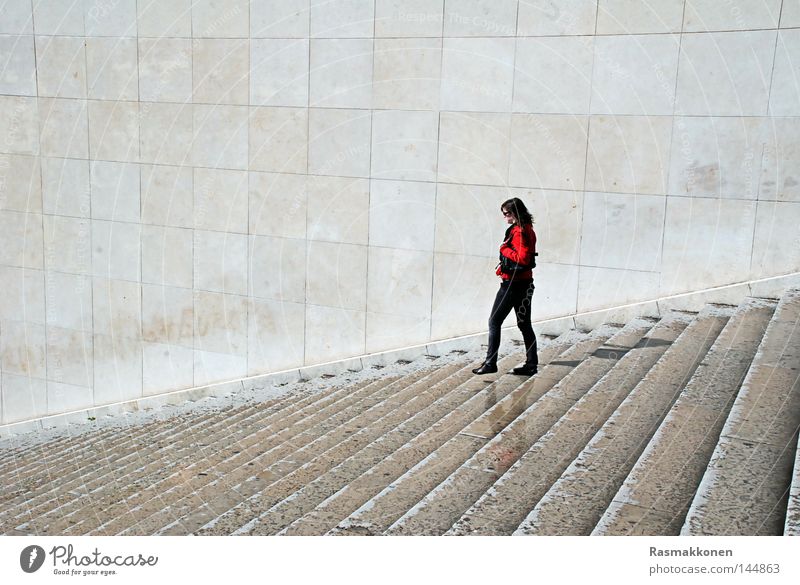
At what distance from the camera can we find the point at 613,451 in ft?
16.4

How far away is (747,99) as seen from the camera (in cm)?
841

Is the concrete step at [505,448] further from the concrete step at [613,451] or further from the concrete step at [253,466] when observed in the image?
the concrete step at [253,466]

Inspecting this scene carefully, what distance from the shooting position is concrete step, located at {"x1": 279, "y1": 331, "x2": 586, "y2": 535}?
457 centimetres

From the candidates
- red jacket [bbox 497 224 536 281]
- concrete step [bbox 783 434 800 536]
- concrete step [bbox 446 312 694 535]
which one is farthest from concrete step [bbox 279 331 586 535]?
concrete step [bbox 783 434 800 536]

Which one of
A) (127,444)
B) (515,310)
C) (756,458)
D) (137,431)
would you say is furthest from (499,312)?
(137,431)

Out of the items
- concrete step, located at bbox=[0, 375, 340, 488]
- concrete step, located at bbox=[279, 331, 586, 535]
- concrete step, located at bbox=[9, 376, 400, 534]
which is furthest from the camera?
concrete step, located at bbox=[0, 375, 340, 488]

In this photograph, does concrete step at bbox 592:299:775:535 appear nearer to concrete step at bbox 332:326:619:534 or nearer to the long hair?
concrete step at bbox 332:326:619:534

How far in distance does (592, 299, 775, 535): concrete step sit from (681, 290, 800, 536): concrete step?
0.46 ft

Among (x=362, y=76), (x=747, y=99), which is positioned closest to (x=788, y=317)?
(x=747, y=99)

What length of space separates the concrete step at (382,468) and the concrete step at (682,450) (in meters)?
1.58

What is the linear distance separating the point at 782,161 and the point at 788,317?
2.11 metres

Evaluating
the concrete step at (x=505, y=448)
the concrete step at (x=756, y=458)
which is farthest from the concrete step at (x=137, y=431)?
the concrete step at (x=756, y=458)

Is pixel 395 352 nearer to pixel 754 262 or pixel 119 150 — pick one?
pixel 754 262

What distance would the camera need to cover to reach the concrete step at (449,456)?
4.45m
